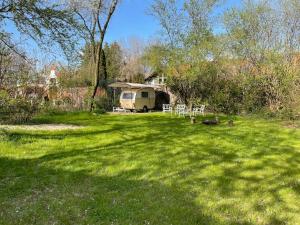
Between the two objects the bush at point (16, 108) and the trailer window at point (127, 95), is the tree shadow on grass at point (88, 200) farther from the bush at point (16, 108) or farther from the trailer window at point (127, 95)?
the trailer window at point (127, 95)

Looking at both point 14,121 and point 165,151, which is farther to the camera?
point 14,121

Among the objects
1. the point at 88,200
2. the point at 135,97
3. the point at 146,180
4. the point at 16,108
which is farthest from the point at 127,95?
the point at 88,200

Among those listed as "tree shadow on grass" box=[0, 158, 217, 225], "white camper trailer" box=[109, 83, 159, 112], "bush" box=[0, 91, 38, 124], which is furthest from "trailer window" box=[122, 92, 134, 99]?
"tree shadow on grass" box=[0, 158, 217, 225]

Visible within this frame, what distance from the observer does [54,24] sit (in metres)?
8.82

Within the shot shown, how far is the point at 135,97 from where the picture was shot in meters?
23.7

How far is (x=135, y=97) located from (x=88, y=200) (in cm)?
1915

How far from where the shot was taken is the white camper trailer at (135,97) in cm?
2384

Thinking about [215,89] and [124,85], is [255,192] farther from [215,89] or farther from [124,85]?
[124,85]

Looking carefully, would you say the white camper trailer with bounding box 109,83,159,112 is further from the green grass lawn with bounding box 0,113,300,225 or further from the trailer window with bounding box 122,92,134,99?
the green grass lawn with bounding box 0,113,300,225

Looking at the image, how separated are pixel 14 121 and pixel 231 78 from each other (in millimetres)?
13475

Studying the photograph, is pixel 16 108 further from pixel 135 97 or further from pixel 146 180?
pixel 135 97

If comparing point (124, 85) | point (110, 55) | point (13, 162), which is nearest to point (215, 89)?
point (124, 85)

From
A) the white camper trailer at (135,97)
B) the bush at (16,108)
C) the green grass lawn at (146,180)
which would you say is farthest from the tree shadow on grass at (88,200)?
the white camper trailer at (135,97)

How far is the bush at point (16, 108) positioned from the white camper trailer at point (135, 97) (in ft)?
36.4
